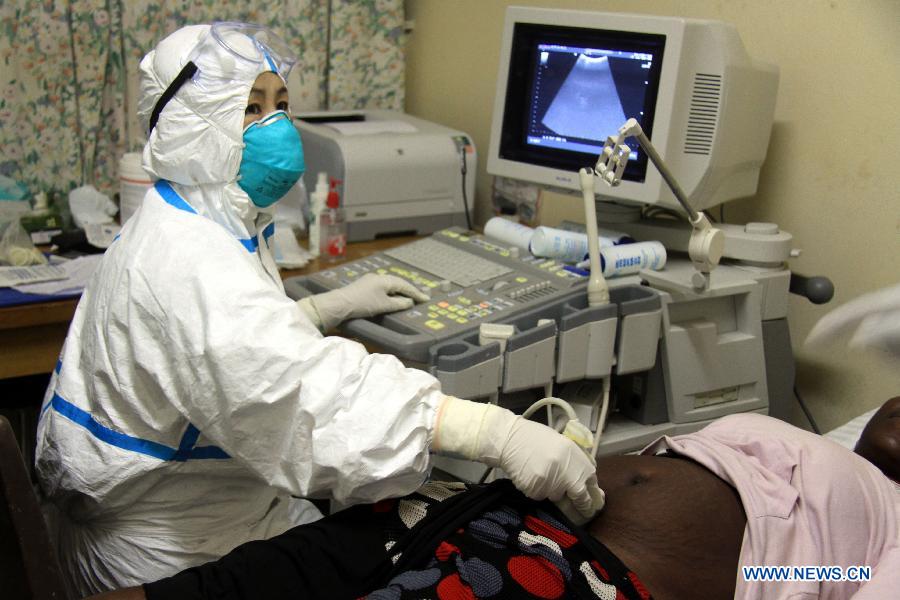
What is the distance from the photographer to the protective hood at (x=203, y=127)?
1.46 metres

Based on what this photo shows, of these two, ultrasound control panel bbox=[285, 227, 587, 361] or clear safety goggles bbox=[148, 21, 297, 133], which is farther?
ultrasound control panel bbox=[285, 227, 587, 361]

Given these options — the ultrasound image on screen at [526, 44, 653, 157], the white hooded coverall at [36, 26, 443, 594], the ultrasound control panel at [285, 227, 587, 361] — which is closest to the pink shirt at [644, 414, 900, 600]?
the ultrasound control panel at [285, 227, 587, 361]

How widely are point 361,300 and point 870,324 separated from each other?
945 millimetres

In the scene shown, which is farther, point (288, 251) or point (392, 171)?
point (392, 171)

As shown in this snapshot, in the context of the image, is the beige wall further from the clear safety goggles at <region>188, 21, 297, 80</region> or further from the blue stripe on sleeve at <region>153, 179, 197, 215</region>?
the blue stripe on sleeve at <region>153, 179, 197, 215</region>

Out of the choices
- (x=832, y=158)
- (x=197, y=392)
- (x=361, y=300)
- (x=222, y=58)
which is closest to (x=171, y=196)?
(x=222, y=58)

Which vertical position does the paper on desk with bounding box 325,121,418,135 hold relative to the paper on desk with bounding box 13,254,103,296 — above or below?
above

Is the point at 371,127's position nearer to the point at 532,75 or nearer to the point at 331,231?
the point at 331,231

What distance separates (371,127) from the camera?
8.96 ft

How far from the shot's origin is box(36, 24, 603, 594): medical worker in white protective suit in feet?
4.25

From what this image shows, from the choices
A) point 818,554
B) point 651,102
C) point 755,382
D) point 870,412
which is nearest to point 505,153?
point 651,102

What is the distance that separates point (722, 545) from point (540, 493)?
0.37m

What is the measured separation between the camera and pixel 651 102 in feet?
6.50

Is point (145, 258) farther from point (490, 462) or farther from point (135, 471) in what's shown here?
point (490, 462)
